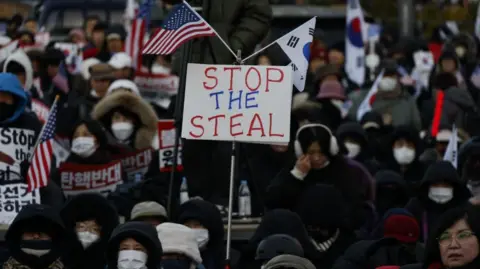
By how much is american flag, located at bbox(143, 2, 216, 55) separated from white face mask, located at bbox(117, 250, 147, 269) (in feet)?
7.18

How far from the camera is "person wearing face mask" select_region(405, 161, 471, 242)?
17.1m

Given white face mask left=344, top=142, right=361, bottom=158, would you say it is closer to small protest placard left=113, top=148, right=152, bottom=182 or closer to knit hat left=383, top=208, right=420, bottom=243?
small protest placard left=113, top=148, right=152, bottom=182

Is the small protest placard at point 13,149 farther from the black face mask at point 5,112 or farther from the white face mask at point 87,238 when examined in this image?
the white face mask at point 87,238

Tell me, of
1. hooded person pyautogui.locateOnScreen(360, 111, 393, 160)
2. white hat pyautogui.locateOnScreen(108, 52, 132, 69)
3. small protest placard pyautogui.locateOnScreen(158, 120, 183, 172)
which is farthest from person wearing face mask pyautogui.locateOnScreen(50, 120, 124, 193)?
white hat pyautogui.locateOnScreen(108, 52, 132, 69)

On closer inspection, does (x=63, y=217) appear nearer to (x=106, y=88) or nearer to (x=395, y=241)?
(x=395, y=241)

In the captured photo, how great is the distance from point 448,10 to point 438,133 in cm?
1680

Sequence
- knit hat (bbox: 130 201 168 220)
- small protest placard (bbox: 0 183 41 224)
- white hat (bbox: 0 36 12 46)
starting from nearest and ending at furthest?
knit hat (bbox: 130 201 168 220)
small protest placard (bbox: 0 183 41 224)
white hat (bbox: 0 36 12 46)

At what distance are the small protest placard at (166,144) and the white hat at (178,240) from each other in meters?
3.06

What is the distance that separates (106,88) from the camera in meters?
22.1

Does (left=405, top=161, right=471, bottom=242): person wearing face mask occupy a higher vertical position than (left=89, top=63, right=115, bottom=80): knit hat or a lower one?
lower

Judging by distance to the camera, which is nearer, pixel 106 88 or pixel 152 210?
pixel 152 210

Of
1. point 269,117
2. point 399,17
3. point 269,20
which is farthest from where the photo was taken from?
point 399,17

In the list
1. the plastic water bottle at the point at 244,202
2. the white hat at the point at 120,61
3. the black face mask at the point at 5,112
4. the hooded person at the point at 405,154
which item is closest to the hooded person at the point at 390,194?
the hooded person at the point at 405,154

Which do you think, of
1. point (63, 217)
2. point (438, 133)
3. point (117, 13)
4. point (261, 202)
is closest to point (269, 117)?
point (63, 217)
